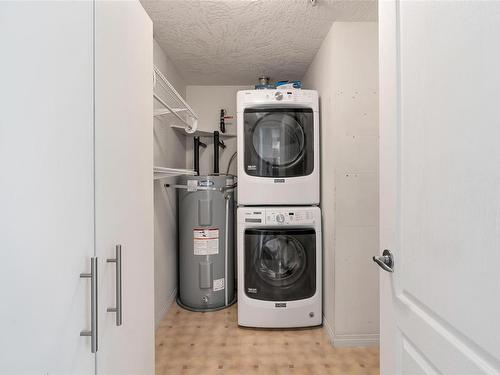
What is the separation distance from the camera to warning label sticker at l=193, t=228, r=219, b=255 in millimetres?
2424

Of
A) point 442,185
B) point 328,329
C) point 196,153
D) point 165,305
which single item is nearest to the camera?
point 442,185

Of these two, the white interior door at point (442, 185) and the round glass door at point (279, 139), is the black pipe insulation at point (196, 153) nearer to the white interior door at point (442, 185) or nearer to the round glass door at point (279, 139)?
the round glass door at point (279, 139)

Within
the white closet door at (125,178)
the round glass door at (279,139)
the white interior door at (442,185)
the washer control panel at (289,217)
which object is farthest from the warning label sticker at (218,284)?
the white interior door at (442,185)

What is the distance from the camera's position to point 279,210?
85.2 inches

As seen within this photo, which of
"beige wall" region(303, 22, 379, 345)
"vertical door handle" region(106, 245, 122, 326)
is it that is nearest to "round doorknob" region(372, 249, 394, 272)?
"vertical door handle" region(106, 245, 122, 326)

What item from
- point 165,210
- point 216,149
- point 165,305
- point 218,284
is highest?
point 216,149

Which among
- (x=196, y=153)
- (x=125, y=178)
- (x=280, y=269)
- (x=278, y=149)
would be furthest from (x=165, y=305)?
(x=125, y=178)

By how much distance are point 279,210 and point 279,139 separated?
585 mm

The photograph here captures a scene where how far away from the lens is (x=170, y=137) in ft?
8.41

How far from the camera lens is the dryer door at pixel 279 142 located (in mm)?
2182

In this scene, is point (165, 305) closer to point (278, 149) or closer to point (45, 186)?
point (278, 149)

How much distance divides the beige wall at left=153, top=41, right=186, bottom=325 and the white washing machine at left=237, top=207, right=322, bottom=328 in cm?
68

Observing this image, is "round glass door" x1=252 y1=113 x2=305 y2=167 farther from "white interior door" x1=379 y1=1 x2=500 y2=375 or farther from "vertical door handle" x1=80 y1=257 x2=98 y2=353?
"vertical door handle" x1=80 y1=257 x2=98 y2=353

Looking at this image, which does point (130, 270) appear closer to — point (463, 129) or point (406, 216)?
point (406, 216)
